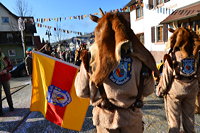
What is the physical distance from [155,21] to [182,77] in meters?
10.9

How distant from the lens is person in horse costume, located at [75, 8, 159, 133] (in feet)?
4.22

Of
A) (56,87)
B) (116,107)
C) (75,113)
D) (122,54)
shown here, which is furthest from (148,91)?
(56,87)

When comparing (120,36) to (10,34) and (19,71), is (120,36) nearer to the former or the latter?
(19,71)

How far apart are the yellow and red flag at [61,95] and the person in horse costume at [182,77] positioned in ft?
4.50

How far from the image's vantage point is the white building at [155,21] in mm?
10039

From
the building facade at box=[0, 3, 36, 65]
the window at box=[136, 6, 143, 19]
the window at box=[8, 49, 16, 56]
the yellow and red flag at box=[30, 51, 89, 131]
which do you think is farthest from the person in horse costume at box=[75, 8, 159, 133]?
the window at box=[8, 49, 16, 56]

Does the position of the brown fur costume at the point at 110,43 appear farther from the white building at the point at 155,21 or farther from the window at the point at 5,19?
the window at the point at 5,19

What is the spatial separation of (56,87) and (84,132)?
125 cm

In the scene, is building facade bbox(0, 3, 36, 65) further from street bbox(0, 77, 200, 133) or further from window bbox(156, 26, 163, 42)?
street bbox(0, 77, 200, 133)

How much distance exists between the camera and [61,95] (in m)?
2.36

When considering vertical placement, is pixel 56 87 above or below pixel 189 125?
above

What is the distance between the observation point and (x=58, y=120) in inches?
94.3

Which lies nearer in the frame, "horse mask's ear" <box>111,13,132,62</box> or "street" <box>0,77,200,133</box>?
"horse mask's ear" <box>111,13,132,62</box>

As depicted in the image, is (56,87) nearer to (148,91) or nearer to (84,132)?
(84,132)
